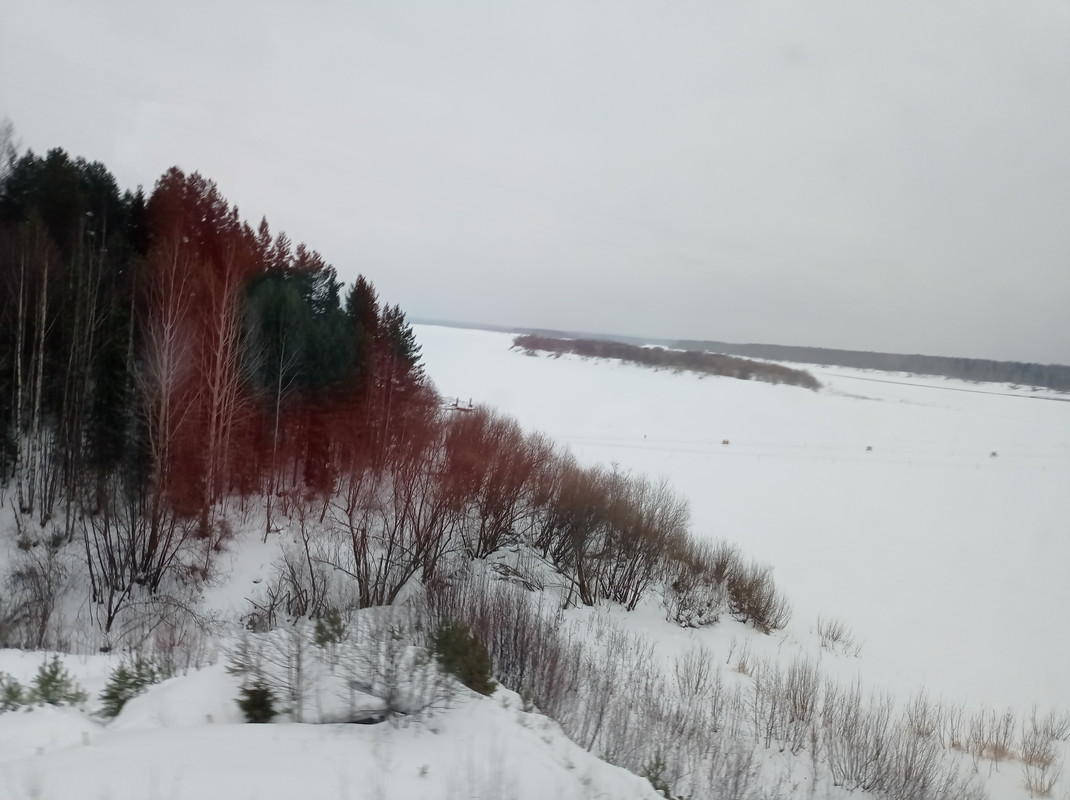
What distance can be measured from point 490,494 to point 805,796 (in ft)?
43.6

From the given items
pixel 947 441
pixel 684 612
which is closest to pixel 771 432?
pixel 947 441

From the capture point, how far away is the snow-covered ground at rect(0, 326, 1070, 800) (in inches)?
162

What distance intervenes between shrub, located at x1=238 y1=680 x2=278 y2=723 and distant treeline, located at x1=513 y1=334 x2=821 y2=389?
34.6 m

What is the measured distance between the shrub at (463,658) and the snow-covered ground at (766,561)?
0.22m

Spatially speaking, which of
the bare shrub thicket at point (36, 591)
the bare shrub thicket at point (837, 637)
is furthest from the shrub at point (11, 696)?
the bare shrub thicket at point (837, 637)

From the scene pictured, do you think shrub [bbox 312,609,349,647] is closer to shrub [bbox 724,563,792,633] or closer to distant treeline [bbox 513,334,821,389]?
shrub [bbox 724,563,792,633]

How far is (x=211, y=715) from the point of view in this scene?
16.1 ft

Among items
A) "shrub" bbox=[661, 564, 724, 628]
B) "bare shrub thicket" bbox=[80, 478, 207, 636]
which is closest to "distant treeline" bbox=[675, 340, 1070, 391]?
"shrub" bbox=[661, 564, 724, 628]

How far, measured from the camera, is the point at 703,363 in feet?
125

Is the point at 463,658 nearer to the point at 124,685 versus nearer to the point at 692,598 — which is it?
the point at 124,685

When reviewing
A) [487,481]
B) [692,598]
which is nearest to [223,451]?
[487,481]

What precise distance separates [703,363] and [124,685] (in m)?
35.9

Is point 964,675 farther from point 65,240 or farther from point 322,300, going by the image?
point 65,240

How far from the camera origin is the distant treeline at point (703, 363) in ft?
119
